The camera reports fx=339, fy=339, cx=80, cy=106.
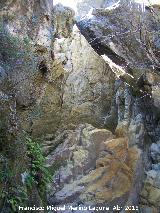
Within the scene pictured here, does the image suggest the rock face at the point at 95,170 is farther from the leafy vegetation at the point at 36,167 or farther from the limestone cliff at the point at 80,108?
the leafy vegetation at the point at 36,167

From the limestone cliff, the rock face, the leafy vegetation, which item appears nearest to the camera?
the limestone cliff

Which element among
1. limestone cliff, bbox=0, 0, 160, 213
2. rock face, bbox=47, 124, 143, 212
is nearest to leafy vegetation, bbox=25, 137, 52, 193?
limestone cliff, bbox=0, 0, 160, 213

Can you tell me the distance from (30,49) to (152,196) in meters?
6.49

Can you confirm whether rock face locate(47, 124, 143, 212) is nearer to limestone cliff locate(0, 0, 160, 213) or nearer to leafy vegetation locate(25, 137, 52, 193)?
limestone cliff locate(0, 0, 160, 213)

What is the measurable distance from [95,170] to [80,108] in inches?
163

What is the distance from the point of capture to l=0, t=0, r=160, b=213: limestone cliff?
784cm

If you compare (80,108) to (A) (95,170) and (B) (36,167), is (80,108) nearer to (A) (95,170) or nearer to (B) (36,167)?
(A) (95,170)

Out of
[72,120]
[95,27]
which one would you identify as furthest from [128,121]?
[95,27]

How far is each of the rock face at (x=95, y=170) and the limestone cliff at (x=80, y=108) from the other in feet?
0.12

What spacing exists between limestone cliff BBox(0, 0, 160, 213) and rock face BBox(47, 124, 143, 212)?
1.5 inches

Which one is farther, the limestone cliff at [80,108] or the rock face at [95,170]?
the rock face at [95,170]

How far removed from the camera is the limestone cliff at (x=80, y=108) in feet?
25.7

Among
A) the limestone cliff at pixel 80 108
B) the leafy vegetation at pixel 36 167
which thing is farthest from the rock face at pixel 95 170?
the leafy vegetation at pixel 36 167

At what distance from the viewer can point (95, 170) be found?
12.8 m
